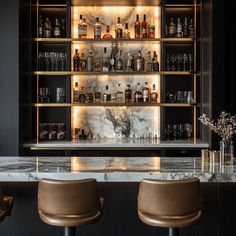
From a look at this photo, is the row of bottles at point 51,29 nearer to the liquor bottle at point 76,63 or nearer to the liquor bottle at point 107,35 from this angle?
the liquor bottle at point 76,63

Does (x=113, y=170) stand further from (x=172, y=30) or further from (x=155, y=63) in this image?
(x=172, y=30)

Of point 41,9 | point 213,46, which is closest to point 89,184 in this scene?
point 213,46

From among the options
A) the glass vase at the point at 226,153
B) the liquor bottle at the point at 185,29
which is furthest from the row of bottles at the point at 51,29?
the glass vase at the point at 226,153

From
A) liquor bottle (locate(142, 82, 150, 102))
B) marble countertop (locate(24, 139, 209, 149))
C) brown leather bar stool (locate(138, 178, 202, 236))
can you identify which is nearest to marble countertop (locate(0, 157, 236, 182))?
brown leather bar stool (locate(138, 178, 202, 236))

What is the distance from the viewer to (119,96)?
5.28 m

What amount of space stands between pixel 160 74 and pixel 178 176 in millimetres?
2711

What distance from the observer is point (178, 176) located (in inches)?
99.7

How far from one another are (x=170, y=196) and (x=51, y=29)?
3541 mm

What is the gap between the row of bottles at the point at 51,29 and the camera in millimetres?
5152

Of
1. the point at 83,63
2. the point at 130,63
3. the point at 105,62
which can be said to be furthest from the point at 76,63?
the point at 130,63

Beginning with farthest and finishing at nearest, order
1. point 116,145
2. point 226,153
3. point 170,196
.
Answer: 1. point 116,145
2. point 226,153
3. point 170,196

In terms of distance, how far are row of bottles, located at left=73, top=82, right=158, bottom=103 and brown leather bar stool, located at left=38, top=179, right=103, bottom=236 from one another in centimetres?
286

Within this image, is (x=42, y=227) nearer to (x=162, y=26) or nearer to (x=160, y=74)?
(x=160, y=74)

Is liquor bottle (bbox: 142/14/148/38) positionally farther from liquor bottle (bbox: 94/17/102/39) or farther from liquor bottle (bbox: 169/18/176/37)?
liquor bottle (bbox: 94/17/102/39)
